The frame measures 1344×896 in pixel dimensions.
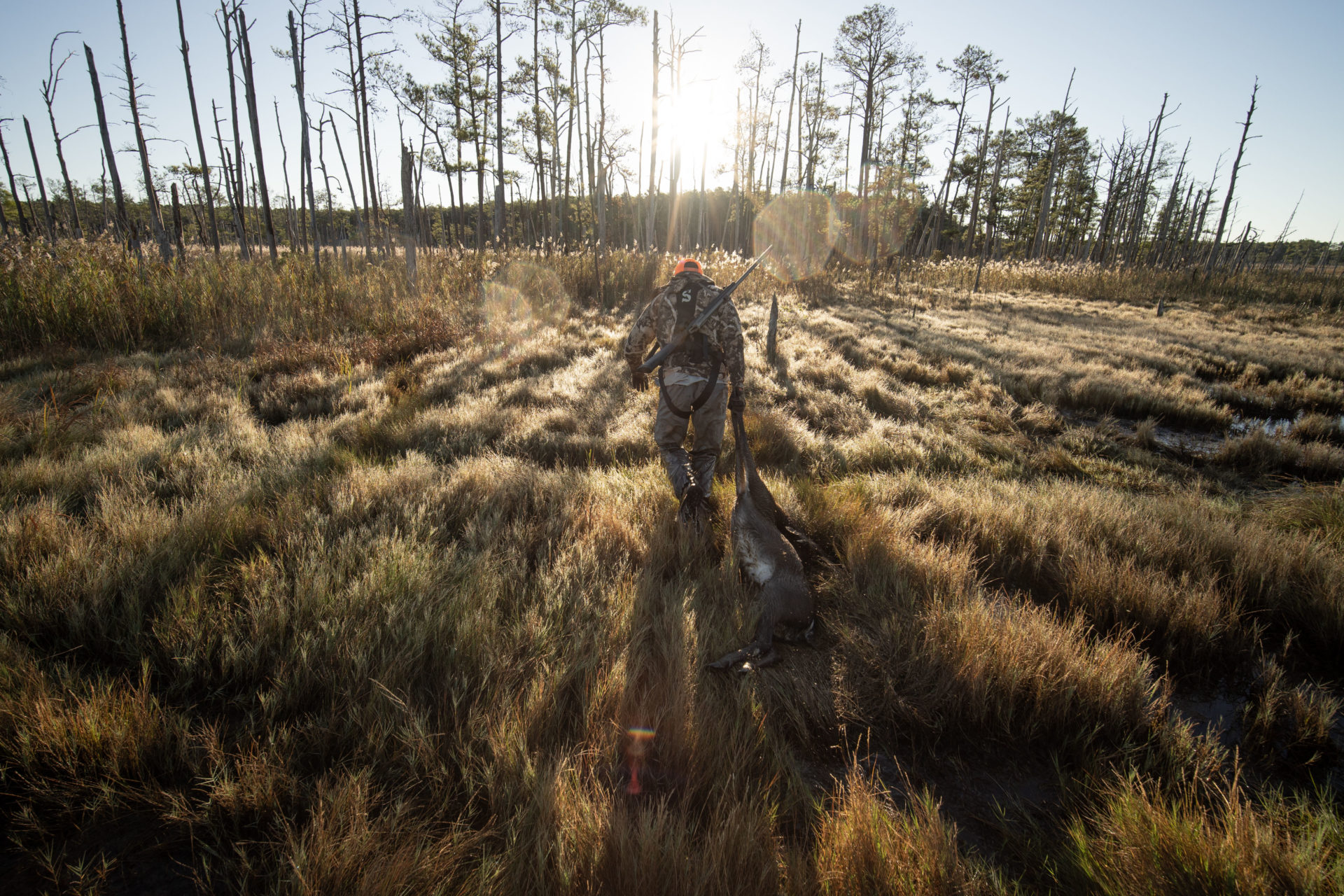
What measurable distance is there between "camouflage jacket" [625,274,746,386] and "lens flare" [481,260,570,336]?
539 centimetres

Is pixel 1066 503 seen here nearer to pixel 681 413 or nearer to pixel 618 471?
pixel 681 413

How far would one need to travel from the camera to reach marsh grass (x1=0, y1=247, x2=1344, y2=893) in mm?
1284

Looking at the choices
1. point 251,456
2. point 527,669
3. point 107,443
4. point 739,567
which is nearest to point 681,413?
point 739,567

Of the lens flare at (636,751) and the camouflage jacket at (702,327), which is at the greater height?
the camouflage jacket at (702,327)

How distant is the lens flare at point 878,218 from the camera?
1022 inches

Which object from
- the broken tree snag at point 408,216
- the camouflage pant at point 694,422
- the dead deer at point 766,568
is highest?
the broken tree snag at point 408,216

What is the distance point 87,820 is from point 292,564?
1112 mm

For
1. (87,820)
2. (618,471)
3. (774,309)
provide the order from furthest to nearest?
(774,309)
(618,471)
(87,820)

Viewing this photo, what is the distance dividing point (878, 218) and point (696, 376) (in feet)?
87.7

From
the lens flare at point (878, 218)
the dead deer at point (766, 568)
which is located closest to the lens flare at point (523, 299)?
the dead deer at point (766, 568)

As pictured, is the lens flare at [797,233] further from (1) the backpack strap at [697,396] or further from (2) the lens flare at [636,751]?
(2) the lens flare at [636,751]

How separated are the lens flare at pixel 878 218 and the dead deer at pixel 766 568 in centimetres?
2459

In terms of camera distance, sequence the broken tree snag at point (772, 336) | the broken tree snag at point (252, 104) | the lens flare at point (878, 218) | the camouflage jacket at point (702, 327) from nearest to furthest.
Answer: the camouflage jacket at point (702, 327)
the broken tree snag at point (772, 336)
the broken tree snag at point (252, 104)
the lens flare at point (878, 218)

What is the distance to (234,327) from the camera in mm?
7555
